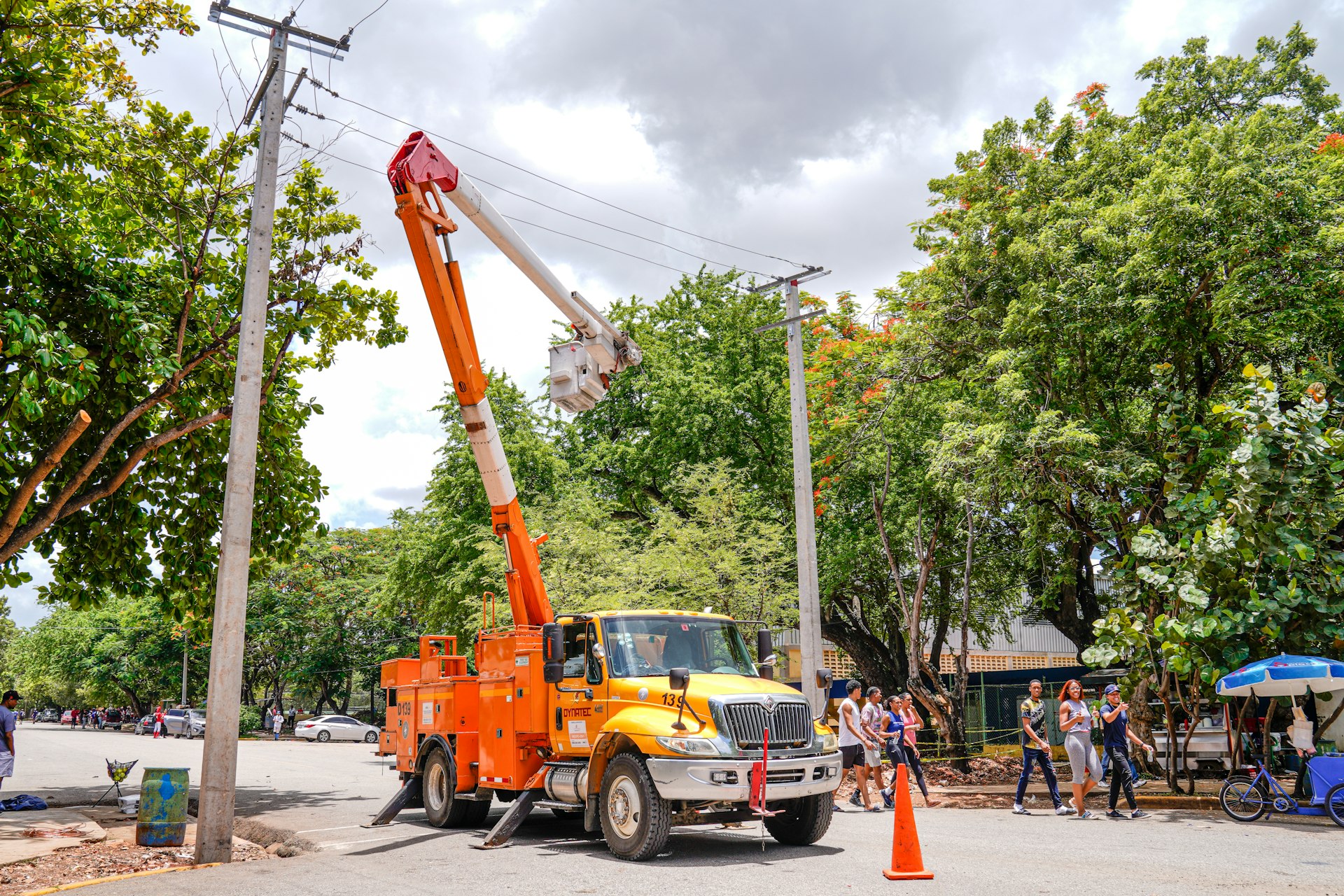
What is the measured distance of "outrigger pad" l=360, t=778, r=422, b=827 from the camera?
13.8 m

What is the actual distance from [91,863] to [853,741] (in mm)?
10087

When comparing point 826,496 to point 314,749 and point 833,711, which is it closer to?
point 833,711

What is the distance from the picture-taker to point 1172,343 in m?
16.4

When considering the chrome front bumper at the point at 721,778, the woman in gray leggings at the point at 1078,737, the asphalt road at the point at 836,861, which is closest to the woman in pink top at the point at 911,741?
the asphalt road at the point at 836,861

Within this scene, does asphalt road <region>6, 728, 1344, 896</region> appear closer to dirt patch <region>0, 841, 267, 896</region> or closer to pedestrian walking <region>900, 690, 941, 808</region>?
dirt patch <region>0, 841, 267, 896</region>

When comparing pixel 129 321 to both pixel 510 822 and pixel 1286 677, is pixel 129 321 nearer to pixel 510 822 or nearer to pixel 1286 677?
pixel 510 822

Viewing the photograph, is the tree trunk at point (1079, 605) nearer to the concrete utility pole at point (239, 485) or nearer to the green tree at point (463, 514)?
A: the green tree at point (463, 514)

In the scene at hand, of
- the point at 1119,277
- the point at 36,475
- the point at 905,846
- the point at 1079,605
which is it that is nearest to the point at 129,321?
the point at 36,475

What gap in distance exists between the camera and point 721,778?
31.6 ft

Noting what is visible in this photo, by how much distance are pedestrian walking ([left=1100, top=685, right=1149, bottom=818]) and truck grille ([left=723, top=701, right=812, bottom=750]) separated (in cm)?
521

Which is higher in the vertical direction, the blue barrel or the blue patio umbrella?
the blue patio umbrella

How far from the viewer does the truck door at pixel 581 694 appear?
11109 millimetres

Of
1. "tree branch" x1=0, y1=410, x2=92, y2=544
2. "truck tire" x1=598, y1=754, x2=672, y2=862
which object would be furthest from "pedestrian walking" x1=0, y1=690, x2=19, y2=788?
"truck tire" x1=598, y1=754, x2=672, y2=862

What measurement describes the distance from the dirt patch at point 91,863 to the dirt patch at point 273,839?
263 millimetres
